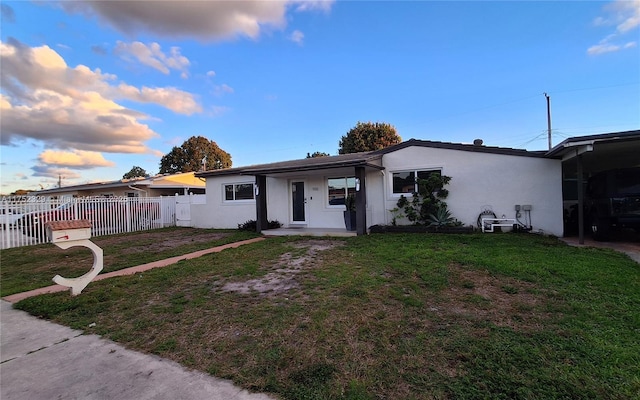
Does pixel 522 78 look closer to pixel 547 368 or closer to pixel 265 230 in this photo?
pixel 265 230

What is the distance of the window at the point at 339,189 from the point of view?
1208cm

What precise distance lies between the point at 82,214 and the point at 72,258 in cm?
603

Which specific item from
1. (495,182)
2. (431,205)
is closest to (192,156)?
(431,205)

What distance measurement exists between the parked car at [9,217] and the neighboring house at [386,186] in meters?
6.90

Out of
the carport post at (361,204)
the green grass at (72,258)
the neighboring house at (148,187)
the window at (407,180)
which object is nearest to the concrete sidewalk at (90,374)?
the green grass at (72,258)

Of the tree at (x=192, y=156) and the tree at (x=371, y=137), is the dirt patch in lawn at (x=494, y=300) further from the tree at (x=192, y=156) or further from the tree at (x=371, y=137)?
the tree at (x=192, y=156)

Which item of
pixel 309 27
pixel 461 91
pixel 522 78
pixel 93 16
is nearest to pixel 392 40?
pixel 309 27

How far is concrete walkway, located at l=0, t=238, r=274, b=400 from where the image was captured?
238 centimetres

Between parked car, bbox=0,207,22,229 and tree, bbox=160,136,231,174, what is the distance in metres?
32.0

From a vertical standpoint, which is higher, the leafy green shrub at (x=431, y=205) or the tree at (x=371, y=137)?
the tree at (x=371, y=137)

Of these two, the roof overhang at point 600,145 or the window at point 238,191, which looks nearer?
the roof overhang at point 600,145

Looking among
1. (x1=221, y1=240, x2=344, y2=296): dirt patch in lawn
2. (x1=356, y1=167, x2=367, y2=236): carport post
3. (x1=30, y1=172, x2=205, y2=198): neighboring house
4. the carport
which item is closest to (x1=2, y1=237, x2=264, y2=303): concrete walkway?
(x1=221, y1=240, x2=344, y2=296): dirt patch in lawn

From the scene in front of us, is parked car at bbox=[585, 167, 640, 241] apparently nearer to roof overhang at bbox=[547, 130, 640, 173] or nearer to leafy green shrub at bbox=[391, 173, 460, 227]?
roof overhang at bbox=[547, 130, 640, 173]

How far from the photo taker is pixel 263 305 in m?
4.20
